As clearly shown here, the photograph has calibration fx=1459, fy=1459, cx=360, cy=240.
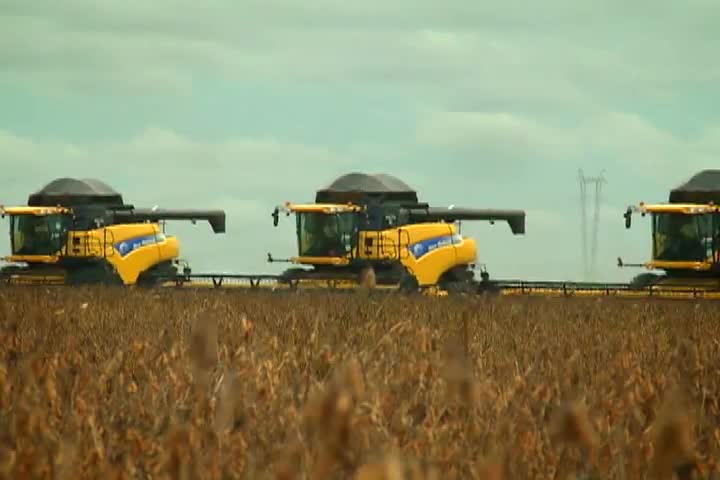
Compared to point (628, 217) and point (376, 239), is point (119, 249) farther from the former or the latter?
point (628, 217)

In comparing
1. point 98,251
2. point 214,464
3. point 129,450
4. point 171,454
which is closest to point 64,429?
point 129,450

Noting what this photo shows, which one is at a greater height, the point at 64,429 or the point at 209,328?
the point at 209,328

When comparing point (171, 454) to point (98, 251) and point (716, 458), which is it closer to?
point (716, 458)

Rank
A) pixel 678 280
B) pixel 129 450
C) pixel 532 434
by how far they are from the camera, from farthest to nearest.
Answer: pixel 678 280 → pixel 532 434 → pixel 129 450

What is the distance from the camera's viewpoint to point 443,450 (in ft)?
14.7

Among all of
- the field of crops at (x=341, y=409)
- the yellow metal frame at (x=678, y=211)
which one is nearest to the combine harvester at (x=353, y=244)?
the yellow metal frame at (x=678, y=211)

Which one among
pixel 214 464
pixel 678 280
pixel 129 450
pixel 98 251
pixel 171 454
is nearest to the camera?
pixel 171 454

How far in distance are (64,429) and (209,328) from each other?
7.12ft

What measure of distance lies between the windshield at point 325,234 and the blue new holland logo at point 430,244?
1.38m

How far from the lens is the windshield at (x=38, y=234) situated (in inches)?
1391

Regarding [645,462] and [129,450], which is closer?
[129,450]

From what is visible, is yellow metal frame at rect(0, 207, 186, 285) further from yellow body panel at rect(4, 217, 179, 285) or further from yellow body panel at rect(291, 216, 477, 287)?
yellow body panel at rect(291, 216, 477, 287)

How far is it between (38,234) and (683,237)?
50.2 feet

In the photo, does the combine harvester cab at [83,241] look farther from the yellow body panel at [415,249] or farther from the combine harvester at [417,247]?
the yellow body panel at [415,249]
